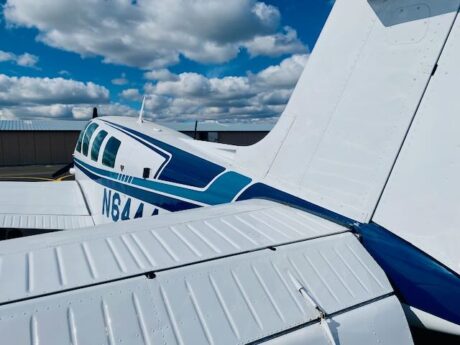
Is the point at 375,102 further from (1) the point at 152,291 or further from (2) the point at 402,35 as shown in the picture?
(1) the point at 152,291

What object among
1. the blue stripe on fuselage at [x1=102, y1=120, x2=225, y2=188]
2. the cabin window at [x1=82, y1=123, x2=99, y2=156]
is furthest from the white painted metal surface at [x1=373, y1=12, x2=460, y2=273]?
the cabin window at [x1=82, y1=123, x2=99, y2=156]

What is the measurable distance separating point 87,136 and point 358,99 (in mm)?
6143

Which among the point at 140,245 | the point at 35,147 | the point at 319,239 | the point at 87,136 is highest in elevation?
the point at 319,239

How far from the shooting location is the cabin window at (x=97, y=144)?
6.19 metres

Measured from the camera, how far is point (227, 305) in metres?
1.49

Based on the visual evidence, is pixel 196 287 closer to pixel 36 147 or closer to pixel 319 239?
pixel 319 239

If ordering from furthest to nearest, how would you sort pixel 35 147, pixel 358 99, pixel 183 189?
pixel 35 147
pixel 183 189
pixel 358 99

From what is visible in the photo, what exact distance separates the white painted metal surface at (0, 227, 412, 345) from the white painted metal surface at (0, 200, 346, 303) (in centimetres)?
7

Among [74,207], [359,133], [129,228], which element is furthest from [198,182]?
[74,207]

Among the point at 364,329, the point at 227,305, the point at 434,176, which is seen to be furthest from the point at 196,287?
the point at 434,176

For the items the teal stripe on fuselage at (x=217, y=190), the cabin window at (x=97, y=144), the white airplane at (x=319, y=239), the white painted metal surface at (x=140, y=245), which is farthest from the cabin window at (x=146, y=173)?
the cabin window at (x=97, y=144)

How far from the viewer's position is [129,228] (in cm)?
201

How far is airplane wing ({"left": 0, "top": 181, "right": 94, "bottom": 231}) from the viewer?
208 inches

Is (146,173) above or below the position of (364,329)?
below
